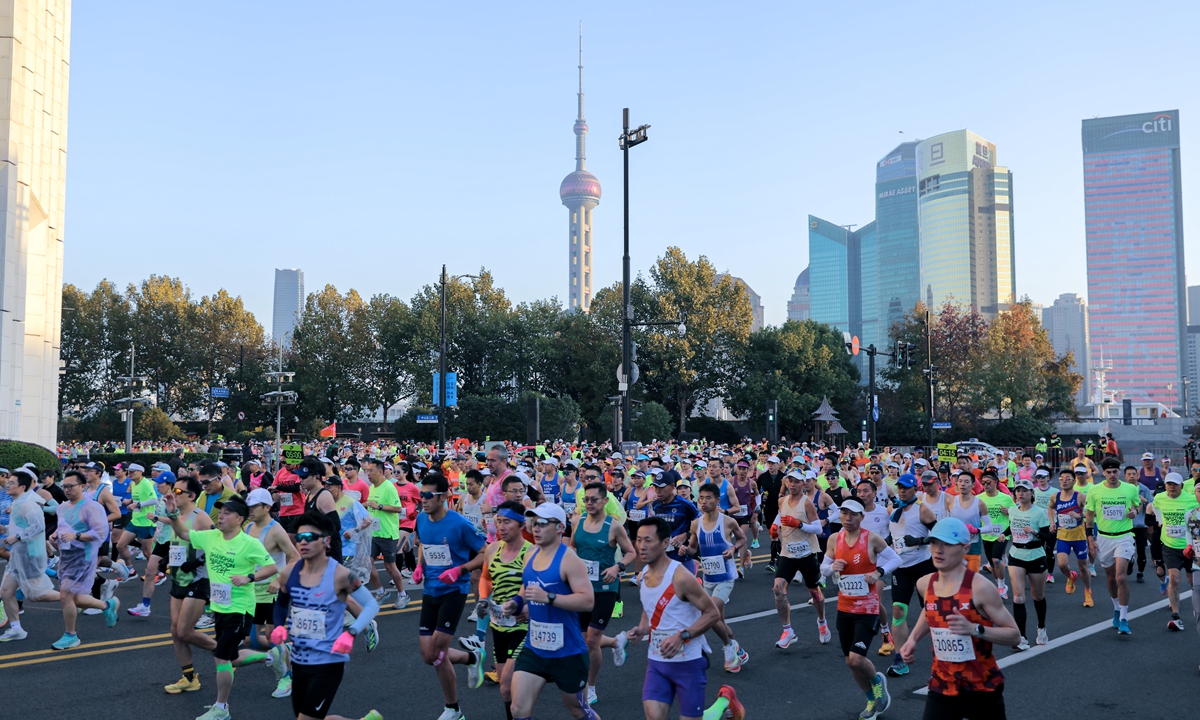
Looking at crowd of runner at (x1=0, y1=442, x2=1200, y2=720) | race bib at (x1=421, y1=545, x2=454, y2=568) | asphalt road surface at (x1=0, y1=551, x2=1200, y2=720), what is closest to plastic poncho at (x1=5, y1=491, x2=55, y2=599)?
crowd of runner at (x1=0, y1=442, x2=1200, y2=720)

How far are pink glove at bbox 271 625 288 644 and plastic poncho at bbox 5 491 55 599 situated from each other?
5.55m

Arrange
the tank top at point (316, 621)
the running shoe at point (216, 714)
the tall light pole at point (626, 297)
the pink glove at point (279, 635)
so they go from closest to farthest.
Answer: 1. the pink glove at point (279, 635)
2. the tank top at point (316, 621)
3. the running shoe at point (216, 714)
4. the tall light pole at point (626, 297)

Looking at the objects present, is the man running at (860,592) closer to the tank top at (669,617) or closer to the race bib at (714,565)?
the race bib at (714,565)

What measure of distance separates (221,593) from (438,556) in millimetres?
1732

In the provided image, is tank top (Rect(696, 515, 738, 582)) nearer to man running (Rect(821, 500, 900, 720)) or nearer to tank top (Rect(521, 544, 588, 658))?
man running (Rect(821, 500, 900, 720))

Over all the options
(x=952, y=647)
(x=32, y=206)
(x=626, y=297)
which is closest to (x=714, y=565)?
(x=952, y=647)

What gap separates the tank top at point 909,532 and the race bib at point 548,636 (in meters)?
4.72

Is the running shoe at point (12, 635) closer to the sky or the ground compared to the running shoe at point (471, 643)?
closer to the ground

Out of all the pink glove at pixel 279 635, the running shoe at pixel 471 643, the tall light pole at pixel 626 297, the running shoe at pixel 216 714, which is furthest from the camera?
the tall light pole at pixel 626 297

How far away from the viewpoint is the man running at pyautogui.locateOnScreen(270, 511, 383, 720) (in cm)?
538

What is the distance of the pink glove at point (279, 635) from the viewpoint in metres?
5.32

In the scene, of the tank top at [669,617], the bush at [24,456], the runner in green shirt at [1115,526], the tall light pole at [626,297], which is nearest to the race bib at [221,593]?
the tank top at [669,617]

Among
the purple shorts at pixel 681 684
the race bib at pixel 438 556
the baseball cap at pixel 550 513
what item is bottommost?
the purple shorts at pixel 681 684

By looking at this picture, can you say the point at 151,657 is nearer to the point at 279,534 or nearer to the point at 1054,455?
the point at 279,534
